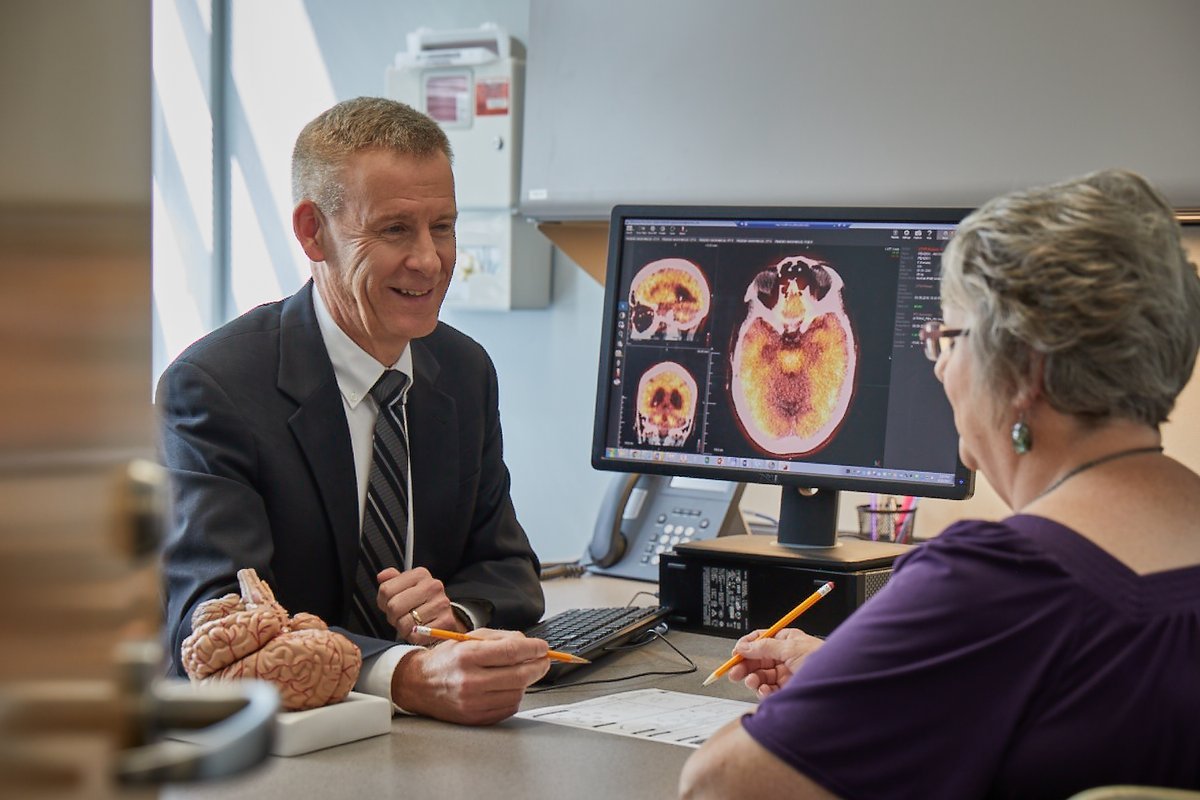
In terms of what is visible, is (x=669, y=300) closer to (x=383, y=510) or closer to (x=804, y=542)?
(x=804, y=542)

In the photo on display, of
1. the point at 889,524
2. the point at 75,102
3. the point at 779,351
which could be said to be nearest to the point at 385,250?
the point at 779,351

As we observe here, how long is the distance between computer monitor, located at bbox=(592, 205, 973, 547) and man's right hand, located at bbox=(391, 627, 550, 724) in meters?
0.57

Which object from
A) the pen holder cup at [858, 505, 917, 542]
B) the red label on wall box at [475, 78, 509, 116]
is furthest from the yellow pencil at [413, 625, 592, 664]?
the red label on wall box at [475, 78, 509, 116]

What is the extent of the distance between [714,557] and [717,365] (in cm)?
28

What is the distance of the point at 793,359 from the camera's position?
1885 millimetres

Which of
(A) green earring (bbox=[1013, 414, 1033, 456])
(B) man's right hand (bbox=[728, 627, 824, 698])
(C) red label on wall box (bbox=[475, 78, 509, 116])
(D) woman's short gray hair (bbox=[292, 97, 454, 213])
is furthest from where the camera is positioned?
(C) red label on wall box (bbox=[475, 78, 509, 116])

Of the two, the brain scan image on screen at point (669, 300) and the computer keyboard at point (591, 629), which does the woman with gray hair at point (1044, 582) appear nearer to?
the computer keyboard at point (591, 629)

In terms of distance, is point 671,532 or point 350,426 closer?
point 350,426

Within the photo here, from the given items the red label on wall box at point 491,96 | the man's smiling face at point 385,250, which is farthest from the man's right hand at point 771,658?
the red label on wall box at point 491,96

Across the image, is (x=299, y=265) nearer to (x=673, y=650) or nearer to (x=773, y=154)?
(x=773, y=154)

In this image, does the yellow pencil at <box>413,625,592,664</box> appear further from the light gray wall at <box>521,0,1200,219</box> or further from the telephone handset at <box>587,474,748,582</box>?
the light gray wall at <box>521,0,1200,219</box>

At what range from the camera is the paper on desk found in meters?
1.37

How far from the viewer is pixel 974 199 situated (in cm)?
216

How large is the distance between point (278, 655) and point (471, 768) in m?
0.22
